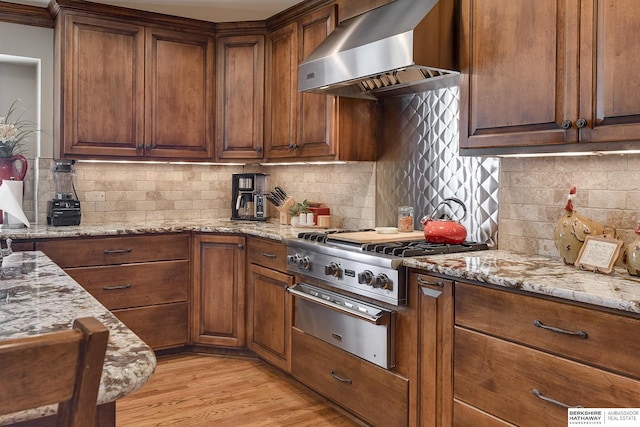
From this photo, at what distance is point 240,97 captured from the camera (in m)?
4.11

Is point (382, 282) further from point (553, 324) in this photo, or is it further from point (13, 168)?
point (13, 168)

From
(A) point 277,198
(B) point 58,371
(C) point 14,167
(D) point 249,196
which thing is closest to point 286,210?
(A) point 277,198

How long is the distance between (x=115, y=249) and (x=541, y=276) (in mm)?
2651

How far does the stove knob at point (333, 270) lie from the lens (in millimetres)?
2639

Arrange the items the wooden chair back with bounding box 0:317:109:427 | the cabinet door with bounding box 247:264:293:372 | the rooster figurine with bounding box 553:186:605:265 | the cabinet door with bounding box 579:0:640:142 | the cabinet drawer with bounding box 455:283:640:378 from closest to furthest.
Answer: the wooden chair back with bounding box 0:317:109:427 → the cabinet drawer with bounding box 455:283:640:378 → the cabinet door with bounding box 579:0:640:142 → the rooster figurine with bounding box 553:186:605:265 → the cabinet door with bounding box 247:264:293:372

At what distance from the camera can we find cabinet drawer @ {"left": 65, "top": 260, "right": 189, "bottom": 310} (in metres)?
3.40

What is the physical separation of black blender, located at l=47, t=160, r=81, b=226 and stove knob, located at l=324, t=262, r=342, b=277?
2031 mm

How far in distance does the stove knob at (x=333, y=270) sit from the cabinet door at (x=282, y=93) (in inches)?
48.0

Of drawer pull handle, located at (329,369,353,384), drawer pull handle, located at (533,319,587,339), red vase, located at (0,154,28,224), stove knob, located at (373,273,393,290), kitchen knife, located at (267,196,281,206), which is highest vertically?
red vase, located at (0,154,28,224)

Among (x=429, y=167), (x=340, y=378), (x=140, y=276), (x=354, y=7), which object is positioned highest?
(x=354, y=7)

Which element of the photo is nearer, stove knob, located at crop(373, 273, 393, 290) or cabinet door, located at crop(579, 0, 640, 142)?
cabinet door, located at crop(579, 0, 640, 142)

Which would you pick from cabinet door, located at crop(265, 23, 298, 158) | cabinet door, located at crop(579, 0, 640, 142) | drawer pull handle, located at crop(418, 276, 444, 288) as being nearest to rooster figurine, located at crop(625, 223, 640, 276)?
cabinet door, located at crop(579, 0, 640, 142)

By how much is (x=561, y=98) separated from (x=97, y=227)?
294 centimetres

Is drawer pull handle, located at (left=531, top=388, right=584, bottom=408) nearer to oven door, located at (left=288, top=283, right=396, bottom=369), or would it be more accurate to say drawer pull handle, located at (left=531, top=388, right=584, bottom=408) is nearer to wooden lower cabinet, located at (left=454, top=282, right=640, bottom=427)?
wooden lower cabinet, located at (left=454, top=282, right=640, bottom=427)
